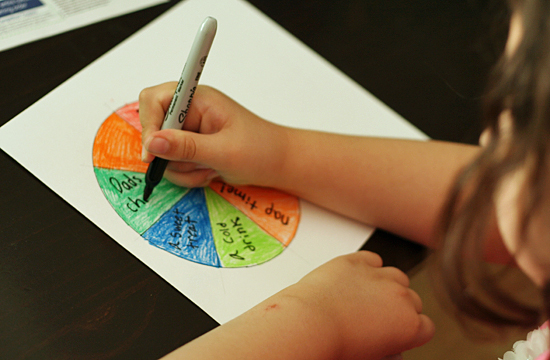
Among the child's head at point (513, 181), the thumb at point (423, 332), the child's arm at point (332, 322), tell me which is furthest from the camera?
the thumb at point (423, 332)

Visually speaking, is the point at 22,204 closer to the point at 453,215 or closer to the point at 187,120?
the point at 187,120

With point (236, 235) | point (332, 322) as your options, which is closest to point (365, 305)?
point (332, 322)

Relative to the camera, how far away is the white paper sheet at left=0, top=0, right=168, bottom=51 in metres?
0.59

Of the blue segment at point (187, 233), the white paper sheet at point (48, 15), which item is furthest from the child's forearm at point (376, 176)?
the white paper sheet at point (48, 15)

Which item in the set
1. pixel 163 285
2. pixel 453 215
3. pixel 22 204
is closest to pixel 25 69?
pixel 22 204

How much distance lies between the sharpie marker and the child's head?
0.81ft

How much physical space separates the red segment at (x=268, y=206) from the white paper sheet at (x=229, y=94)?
0.04 feet

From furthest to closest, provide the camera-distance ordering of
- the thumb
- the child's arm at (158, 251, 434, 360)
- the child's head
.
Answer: the thumb → the child's arm at (158, 251, 434, 360) → the child's head

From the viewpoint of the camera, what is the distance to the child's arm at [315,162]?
20.1 inches

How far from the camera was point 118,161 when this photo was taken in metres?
0.52

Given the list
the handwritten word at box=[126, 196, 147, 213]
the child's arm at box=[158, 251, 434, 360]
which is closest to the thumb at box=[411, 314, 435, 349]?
the child's arm at box=[158, 251, 434, 360]

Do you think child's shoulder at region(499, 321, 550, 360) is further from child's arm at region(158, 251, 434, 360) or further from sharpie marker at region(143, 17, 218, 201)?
sharpie marker at region(143, 17, 218, 201)

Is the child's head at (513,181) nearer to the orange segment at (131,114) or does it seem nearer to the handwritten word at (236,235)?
the handwritten word at (236,235)

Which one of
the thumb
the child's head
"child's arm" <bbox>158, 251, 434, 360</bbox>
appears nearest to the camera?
the child's head
